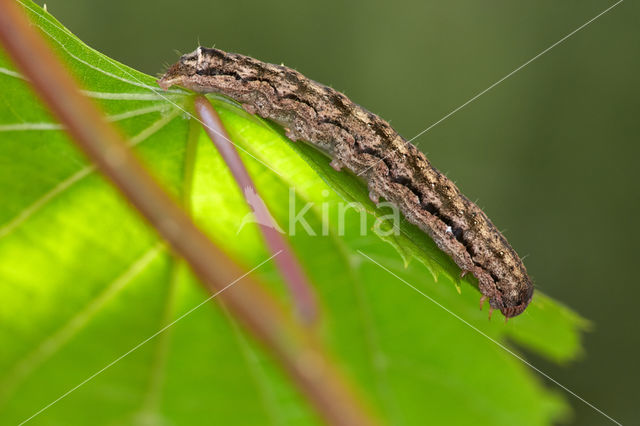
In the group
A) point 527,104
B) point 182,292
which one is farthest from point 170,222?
point 527,104

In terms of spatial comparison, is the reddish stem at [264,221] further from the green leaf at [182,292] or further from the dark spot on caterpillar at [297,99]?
the dark spot on caterpillar at [297,99]

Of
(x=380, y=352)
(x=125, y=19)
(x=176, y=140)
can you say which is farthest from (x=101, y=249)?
(x=125, y=19)

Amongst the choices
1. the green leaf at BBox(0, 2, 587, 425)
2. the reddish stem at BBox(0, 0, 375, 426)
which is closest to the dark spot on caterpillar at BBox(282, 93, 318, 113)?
the green leaf at BBox(0, 2, 587, 425)

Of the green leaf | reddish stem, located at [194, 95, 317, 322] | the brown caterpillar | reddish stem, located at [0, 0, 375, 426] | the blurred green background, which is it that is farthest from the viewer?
the blurred green background

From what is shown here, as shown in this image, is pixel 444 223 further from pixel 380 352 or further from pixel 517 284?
pixel 380 352

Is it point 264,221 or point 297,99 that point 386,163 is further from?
point 264,221

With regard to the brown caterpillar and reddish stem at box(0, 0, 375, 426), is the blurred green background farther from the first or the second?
reddish stem at box(0, 0, 375, 426)
